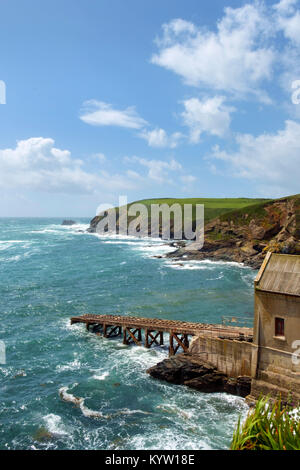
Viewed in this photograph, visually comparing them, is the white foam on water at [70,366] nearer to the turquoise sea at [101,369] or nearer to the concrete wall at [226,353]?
the turquoise sea at [101,369]

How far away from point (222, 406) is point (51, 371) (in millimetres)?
15828

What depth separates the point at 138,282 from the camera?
65.5 m

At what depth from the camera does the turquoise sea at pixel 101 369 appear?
2202 cm

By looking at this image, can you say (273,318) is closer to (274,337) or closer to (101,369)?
(274,337)

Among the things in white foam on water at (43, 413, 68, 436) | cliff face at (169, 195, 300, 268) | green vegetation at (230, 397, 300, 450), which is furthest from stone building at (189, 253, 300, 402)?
cliff face at (169, 195, 300, 268)

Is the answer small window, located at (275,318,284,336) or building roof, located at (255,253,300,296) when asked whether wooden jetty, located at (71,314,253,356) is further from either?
building roof, located at (255,253,300,296)

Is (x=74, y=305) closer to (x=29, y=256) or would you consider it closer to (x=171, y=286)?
(x=171, y=286)

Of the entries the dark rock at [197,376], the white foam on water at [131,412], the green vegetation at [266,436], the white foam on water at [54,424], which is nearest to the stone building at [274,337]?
the dark rock at [197,376]

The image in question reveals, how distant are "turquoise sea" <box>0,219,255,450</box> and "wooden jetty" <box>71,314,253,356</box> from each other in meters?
1.34

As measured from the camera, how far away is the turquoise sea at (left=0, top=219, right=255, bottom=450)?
2202 cm

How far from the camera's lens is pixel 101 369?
31109 millimetres

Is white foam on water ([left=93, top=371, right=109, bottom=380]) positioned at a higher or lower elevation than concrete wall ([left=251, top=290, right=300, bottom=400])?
lower

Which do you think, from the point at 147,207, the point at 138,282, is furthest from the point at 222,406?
the point at 147,207

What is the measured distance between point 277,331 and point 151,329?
50.2 feet
